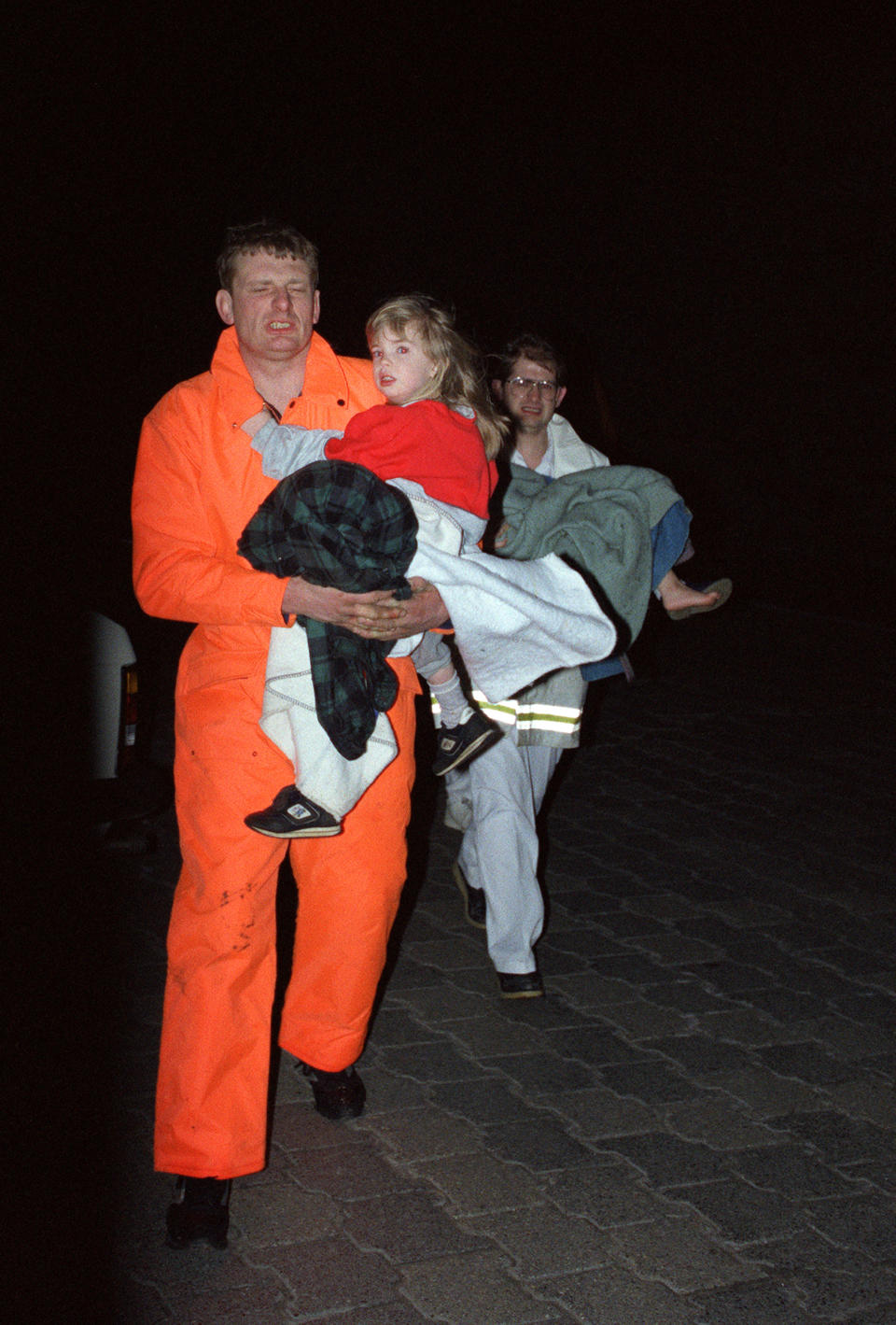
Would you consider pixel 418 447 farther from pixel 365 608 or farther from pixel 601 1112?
pixel 601 1112

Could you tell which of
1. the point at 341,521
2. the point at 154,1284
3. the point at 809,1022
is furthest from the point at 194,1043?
the point at 809,1022

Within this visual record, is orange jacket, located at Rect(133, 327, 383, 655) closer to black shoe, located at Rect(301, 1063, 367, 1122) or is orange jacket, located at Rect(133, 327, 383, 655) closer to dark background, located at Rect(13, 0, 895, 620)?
black shoe, located at Rect(301, 1063, 367, 1122)

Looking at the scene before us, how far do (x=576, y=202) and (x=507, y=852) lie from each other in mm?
12837

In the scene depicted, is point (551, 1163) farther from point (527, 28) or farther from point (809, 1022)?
point (527, 28)

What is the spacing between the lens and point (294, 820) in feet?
10.0

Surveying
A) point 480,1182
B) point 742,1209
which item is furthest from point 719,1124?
point 480,1182

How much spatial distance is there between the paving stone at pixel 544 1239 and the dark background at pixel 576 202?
8837 millimetres

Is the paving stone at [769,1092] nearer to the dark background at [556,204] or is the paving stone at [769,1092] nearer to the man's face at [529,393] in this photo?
the man's face at [529,393]

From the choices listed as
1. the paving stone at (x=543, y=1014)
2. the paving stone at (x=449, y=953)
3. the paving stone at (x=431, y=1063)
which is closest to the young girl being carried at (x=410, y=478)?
the paving stone at (x=431, y=1063)

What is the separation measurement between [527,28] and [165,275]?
5.71m

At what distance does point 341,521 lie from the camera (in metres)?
2.89

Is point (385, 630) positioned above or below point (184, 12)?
below

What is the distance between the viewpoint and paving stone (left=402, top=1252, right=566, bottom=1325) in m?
2.90

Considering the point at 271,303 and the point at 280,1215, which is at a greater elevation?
the point at 271,303
